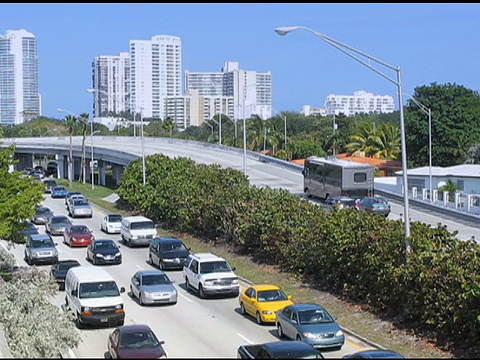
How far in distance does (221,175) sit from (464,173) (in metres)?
17.6

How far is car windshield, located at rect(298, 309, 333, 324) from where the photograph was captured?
829 inches

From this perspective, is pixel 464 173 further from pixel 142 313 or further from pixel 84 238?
pixel 142 313

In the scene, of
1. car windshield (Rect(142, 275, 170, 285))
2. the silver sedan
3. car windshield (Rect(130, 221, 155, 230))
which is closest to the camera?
the silver sedan

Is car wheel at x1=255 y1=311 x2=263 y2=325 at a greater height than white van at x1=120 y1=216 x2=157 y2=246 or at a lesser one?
lesser

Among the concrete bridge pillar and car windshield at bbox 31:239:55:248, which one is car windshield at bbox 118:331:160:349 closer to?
car windshield at bbox 31:239:55:248

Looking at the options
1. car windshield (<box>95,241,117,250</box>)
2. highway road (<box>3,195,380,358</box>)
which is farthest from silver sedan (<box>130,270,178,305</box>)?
car windshield (<box>95,241,117,250</box>)

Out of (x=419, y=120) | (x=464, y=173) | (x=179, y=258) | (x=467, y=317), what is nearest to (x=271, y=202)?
(x=179, y=258)

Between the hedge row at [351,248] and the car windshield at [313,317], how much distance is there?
293cm

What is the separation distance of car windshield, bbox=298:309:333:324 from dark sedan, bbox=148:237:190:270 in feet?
44.6

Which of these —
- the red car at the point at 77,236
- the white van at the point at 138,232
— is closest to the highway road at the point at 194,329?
the white van at the point at 138,232

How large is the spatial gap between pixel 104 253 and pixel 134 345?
17823mm

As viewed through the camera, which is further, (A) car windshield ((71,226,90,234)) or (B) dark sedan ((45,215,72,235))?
(B) dark sedan ((45,215,72,235))

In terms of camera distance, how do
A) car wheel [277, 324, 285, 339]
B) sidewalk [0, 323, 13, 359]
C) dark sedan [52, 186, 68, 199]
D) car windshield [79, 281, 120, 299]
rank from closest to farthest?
sidewalk [0, 323, 13, 359] < car wheel [277, 324, 285, 339] < car windshield [79, 281, 120, 299] < dark sedan [52, 186, 68, 199]

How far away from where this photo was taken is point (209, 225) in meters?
42.2
